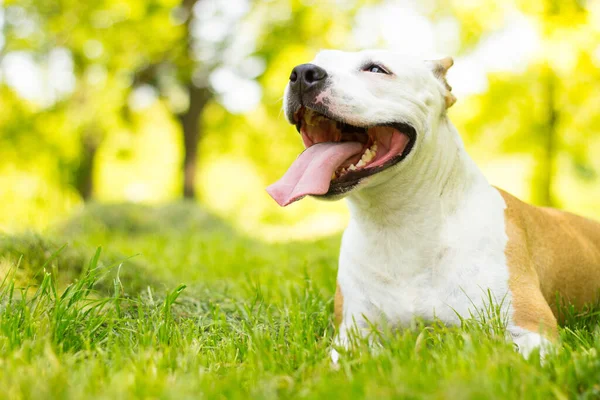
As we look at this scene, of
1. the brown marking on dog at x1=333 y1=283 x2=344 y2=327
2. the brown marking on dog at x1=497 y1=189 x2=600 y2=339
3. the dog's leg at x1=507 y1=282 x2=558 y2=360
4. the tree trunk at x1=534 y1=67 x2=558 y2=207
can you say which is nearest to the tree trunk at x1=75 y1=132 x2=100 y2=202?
the tree trunk at x1=534 y1=67 x2=558 y2=207

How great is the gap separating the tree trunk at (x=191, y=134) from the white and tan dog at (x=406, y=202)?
1079 centimetres

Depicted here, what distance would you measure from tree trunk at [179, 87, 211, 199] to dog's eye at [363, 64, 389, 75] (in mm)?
10899

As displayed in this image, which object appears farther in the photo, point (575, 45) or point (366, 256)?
point (575, 45)

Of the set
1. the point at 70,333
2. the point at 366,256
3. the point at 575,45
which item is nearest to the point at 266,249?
the point at 366,256

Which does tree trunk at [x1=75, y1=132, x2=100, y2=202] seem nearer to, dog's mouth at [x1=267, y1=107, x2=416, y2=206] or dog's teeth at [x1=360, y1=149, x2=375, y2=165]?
dog's mouth at [x1=267, y1=107, x2=416, y2=206]

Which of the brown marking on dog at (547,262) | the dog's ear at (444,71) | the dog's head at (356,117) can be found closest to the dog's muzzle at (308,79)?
the dog's head at (356,117)

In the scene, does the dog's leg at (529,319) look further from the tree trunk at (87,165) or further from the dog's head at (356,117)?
the tree trunk at (87,165)

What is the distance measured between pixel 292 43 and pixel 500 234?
36.3ft

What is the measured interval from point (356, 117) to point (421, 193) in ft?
1.52

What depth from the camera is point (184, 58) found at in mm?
12914

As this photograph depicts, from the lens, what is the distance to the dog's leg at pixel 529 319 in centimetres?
223

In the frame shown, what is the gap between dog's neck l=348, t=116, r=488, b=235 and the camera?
2.57m

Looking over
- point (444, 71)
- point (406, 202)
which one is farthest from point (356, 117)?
point (444, 71)

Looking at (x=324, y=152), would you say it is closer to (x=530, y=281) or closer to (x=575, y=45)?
(x=530, y=281)
